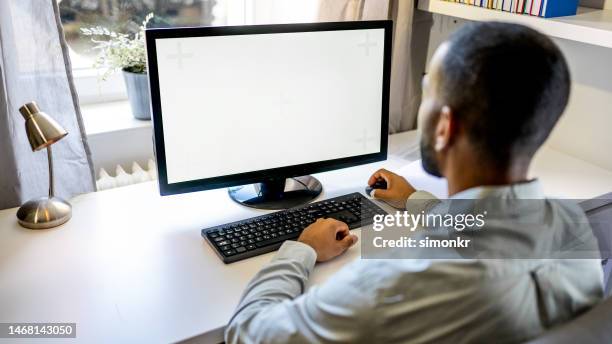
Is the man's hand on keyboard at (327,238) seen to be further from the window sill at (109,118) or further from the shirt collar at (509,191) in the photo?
the window sill at (109,118)

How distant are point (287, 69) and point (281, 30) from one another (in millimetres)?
92

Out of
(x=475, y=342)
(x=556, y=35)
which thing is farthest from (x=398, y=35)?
(x=475, y=342)

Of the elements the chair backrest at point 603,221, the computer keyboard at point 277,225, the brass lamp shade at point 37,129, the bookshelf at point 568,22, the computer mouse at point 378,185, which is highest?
the bookshelf at point 568,22

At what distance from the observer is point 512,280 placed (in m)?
0.73

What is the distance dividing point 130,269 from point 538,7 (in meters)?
1.22

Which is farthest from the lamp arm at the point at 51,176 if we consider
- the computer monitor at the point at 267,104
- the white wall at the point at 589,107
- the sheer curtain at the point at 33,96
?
the white wall at the point at 589,107

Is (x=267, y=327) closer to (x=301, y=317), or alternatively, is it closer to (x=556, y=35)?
(x=301, y=317)

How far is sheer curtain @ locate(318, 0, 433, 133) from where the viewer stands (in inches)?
70.5

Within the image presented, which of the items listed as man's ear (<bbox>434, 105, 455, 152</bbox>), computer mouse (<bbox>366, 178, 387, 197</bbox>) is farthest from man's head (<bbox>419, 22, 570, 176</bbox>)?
computer mouse (<bbox>366, 178, 387, 197</bbox>)

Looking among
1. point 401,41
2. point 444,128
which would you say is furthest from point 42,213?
point 401,41

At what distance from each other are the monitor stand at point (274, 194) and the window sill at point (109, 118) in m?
0.48

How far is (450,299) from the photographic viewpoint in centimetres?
73

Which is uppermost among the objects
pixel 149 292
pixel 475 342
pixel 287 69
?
pixel 287 69

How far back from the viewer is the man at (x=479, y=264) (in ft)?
2.39
